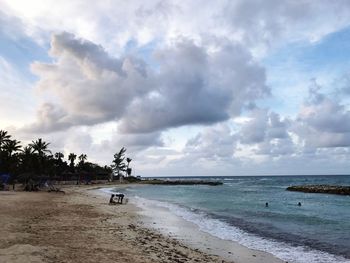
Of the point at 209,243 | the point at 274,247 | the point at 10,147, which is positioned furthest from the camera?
the point at 10,147

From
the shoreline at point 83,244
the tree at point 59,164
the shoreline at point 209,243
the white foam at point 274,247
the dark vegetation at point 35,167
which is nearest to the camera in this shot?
the shoreline at point 83,244

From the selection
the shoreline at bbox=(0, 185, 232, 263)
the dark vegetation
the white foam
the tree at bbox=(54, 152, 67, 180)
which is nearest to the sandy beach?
the shoreline at bbox=(0, 185, 232, 263)

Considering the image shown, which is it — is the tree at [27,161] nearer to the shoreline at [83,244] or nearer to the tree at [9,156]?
the tree at [9,156]

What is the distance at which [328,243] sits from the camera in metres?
20.3

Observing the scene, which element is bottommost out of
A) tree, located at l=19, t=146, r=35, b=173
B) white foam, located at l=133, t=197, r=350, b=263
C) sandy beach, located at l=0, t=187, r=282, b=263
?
white foam, located at l=133, t=197, r=350, b=263

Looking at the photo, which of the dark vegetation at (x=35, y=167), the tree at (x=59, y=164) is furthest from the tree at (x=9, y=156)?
the tree at (x=59, y=164)

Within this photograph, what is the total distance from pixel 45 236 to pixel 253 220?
62.0 feet

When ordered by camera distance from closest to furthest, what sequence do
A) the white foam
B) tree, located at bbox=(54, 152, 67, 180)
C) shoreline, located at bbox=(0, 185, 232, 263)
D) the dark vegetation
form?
1. shoreline, located at bbox=(0, 185, 232, 263)
2. the white foam
3. the dark vegetation
4. tree, located at bbox=(54, 152, 67, 180)

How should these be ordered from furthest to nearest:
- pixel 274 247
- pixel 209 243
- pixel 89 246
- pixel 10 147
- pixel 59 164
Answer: pixel 59 164
pixel 10 147
pixel 209 243
pixel 274 247
pixel 89 246

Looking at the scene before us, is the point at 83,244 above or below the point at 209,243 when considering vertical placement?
above

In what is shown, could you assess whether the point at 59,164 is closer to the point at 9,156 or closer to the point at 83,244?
the point at 9,156

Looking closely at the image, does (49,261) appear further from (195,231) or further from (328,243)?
(328,243)

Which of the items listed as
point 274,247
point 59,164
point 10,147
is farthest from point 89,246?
point 59,164

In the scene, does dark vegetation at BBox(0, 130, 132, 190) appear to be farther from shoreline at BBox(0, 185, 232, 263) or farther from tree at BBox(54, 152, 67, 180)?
shoreline at BBox(0, 185, 232, 263)
